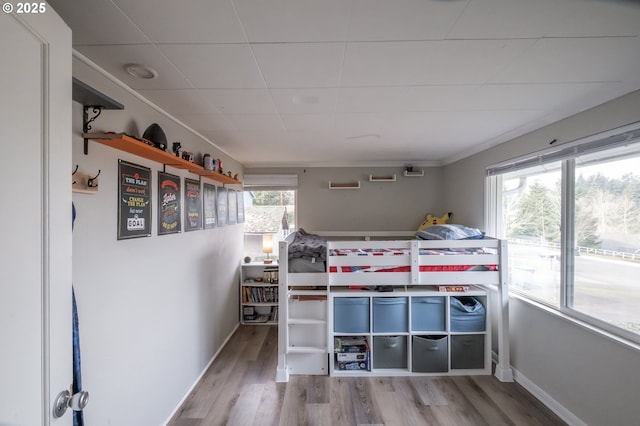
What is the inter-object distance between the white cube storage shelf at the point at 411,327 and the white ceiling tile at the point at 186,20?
86.6 inches

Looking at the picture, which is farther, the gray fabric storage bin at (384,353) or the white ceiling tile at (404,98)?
the gray fabric storage bin at (384,353)

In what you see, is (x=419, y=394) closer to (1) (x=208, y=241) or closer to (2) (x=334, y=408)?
(2) (x=334, y=408)

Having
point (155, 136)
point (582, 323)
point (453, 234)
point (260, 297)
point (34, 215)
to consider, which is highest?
point (155, 136)

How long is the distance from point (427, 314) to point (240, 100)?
8.28 ft

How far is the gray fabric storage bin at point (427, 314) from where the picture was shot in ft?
8.25

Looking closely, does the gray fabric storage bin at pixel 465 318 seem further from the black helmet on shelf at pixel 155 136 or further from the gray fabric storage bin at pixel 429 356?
the black helmet on shelf at pixel 155 136

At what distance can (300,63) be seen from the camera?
1.34 metres

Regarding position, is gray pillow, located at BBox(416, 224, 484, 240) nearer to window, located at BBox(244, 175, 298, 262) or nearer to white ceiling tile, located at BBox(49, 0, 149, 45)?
window, located at BBox(244, 175, 298, 262)

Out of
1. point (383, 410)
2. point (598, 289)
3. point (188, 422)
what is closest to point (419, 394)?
point (383, 410)

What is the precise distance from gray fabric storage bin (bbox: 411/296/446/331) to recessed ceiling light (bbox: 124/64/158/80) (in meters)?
2.71

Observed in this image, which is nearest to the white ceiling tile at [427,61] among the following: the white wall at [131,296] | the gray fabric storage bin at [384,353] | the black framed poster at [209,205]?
the white wall at [131,296]

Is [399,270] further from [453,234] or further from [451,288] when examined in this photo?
[453,234]

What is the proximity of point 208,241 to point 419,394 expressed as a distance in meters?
2.48

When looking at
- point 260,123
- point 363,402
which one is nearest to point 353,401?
point 363,402
